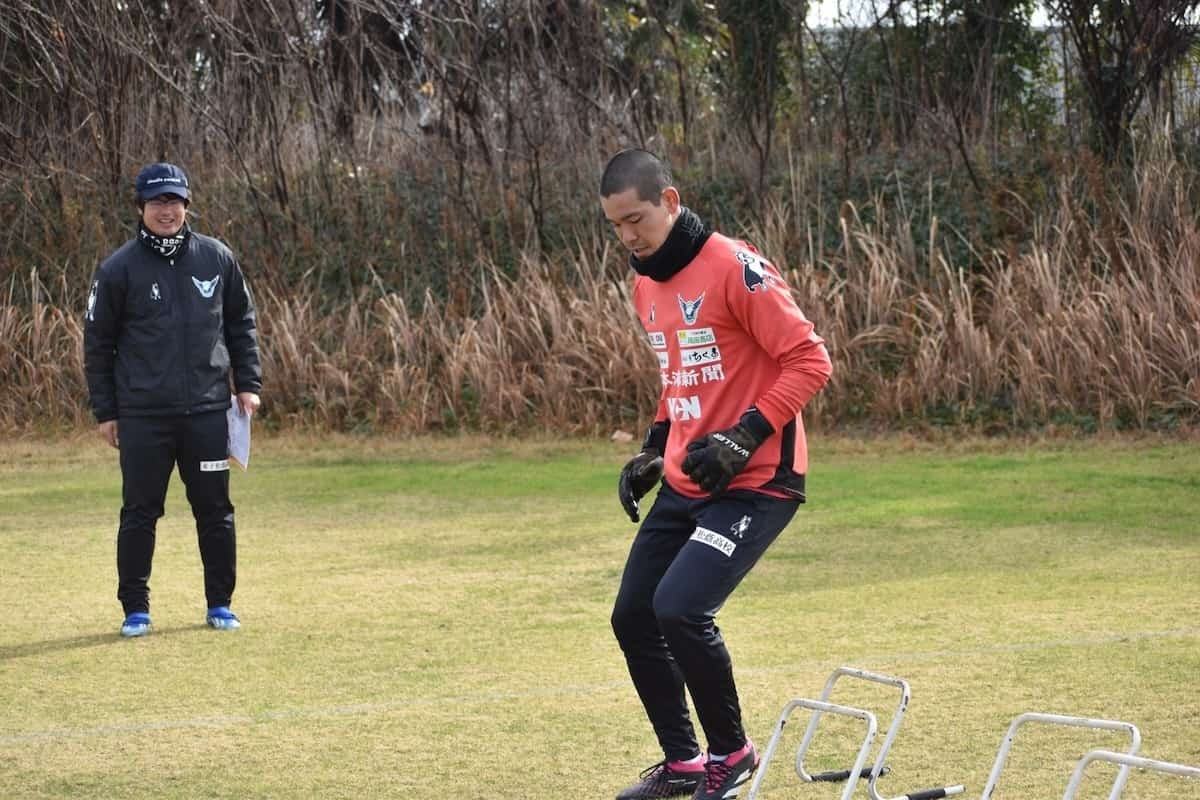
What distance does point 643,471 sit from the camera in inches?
217

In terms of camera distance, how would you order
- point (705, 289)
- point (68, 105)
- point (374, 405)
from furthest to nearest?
1. point (68, 105)
2. point (374, 405)
3. point (705, 289)

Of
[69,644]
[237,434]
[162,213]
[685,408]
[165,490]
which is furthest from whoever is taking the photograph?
[237,434]

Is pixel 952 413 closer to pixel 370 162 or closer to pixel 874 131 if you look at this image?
pixel 874 131

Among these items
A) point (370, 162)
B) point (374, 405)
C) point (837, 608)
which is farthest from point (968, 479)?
point (370, 162)

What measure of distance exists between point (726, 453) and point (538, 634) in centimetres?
310

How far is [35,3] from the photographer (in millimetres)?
20312

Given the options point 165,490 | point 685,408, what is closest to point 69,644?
point 165,490

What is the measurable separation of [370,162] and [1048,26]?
7662 mm

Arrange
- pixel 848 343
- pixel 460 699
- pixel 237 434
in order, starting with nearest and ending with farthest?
pixel 460 699
pixel 237 434
pixel 848 343

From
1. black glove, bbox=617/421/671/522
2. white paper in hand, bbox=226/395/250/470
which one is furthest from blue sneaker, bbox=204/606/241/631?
black glove, bbox=617/421/671/522

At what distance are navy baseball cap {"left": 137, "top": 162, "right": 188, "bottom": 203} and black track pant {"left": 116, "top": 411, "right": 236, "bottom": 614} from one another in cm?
100

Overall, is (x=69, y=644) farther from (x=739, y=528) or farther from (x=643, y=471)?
(x=739, y=528)

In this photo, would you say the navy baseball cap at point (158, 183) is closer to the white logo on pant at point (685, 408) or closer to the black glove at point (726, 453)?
the white logo on pant at point (685, 408)

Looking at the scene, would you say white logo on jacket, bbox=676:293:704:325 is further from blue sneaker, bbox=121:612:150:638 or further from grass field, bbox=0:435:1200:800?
blue sneaker, bbox=121:612:150:638
